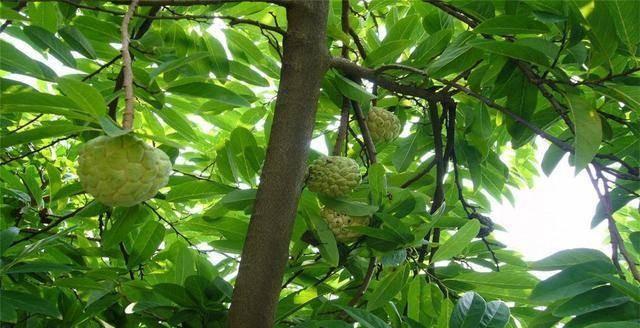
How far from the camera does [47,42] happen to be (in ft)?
5.10

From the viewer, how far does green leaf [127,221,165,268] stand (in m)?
1.81

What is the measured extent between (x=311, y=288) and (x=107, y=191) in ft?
2.48

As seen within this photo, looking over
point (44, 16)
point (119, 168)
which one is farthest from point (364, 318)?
point (44, 16)

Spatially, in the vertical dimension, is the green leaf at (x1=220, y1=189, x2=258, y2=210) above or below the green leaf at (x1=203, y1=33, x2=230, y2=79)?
below

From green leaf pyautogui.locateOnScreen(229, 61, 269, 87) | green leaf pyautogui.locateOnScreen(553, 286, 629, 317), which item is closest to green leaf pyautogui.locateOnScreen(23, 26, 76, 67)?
green leaf pyautogui.locateOnScreen(229, 61, 269, 87)

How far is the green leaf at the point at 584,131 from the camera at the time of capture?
4.52ft

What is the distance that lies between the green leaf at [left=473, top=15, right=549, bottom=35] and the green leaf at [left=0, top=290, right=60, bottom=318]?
1.19 metres

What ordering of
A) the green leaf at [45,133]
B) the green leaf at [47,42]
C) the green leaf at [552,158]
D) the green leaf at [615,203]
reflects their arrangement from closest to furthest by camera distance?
the green leaf at [45,133], the green leaf at [47,42], the green leaf at [615,203], the green leaf at [552,158]

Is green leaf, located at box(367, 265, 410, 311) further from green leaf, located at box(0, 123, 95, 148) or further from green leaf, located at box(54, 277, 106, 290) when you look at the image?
green leaf, located at box(0, 123, 95, 148)

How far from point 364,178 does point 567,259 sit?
69 cm

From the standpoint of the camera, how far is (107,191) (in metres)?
1.28

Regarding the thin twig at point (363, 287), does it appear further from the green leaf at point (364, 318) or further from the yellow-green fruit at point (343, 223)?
the green leaf at point (364, 318)

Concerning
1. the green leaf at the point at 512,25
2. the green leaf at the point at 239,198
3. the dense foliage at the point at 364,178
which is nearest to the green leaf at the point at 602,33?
the dense foliage at the point at 364,178

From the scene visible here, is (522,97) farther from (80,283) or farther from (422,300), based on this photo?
(80,283)
